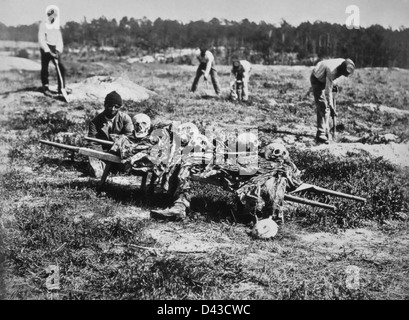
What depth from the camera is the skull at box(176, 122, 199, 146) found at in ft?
17.8

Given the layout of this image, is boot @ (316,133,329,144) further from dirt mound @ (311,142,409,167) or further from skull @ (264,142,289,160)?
skull @ (264,142,289,160)

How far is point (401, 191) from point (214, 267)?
134 inches

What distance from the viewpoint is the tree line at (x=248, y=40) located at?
2775cm

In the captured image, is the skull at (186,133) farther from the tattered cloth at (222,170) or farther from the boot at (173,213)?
the boot at (173,213)

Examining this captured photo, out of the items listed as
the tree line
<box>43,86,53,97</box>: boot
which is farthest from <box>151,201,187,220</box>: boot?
the tree line

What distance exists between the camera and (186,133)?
5480 mm

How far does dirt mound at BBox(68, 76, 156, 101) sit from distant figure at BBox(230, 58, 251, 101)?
2.94 meters

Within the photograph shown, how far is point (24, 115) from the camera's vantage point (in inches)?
412

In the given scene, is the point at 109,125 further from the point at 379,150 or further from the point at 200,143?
the point at 379,150

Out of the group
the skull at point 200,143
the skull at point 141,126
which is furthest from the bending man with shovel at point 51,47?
the skull at point 200,143

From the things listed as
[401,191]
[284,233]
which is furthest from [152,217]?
[401,191]

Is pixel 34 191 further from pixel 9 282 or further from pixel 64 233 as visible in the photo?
pixel 9 282

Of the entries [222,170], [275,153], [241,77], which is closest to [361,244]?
[275,153]
